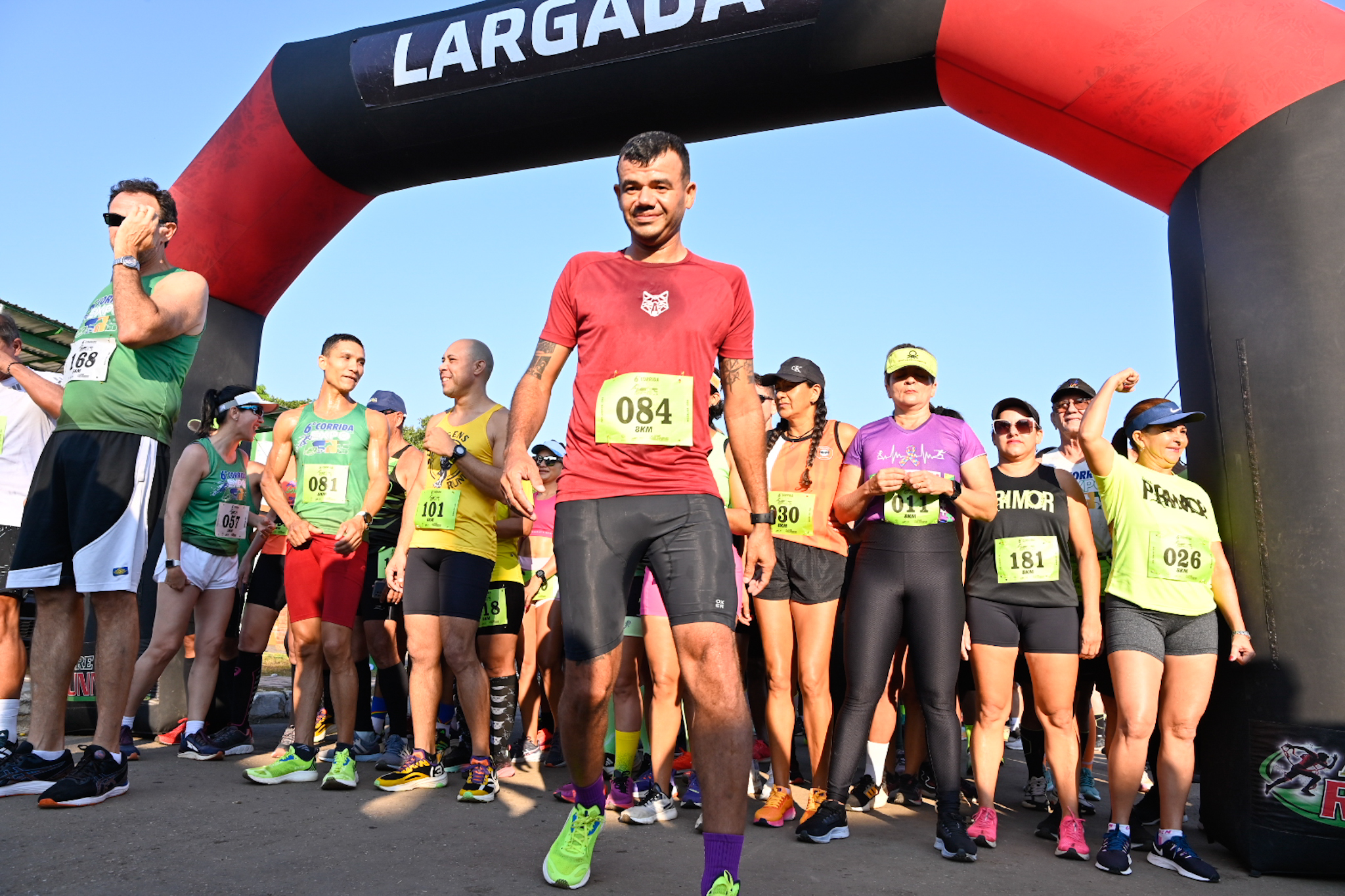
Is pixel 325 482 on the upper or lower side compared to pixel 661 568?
upper

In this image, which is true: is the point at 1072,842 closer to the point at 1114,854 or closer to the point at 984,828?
the point at 1114,854

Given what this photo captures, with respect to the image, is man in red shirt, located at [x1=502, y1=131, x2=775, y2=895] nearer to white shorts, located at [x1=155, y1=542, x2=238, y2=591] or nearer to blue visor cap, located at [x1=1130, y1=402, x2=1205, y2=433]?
blue visor cap, located at [x1=1130, y1=402, x2=1205, y2=433]

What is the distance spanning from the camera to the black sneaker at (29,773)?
3.61m

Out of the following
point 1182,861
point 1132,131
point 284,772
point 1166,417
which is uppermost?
point 1132,131

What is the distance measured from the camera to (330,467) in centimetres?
493

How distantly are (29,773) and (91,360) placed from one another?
1.67 meters

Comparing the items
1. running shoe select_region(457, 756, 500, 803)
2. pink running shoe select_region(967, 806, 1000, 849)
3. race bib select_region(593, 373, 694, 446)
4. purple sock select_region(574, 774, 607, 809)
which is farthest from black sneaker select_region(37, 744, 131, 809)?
pink running shoe select_region(967, 806, 1000, 849)

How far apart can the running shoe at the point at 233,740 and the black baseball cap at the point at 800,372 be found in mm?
3733

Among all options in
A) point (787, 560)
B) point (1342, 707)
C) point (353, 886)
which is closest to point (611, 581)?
point (353, 886)

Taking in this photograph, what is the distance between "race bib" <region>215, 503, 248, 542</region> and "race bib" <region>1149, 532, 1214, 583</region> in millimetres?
4871

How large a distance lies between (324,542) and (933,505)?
3022 millimetres

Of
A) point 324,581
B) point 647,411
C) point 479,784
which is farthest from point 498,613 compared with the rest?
point 647,411

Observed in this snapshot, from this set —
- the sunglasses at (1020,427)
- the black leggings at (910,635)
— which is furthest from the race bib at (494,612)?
the sunglasses at (1020,427)

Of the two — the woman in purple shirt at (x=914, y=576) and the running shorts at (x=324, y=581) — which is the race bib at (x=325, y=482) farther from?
the woman in purple shirt at (x=914, y=576)
